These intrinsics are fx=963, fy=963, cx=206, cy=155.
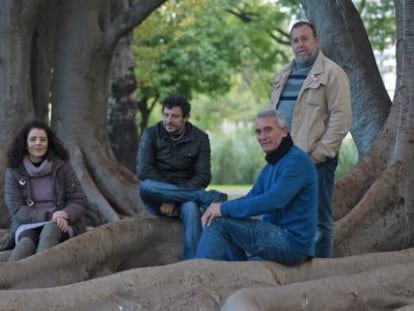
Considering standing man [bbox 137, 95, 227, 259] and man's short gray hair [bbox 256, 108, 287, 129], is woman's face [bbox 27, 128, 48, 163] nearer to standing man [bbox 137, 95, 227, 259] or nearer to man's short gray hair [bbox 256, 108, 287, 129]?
standing man [bbox 137, 95, 227, 259]

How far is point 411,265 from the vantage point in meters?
6.80

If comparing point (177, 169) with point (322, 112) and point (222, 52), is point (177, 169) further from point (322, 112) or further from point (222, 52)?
point (222, 52)

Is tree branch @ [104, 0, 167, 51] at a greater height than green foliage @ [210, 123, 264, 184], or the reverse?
tree branch @ [104, 0, 167, 51]

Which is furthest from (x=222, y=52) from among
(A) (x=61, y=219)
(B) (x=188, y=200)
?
(B) (x=188, y=200)

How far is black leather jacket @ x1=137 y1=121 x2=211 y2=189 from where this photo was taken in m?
7.57

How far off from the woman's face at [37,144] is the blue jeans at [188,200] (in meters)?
0.92

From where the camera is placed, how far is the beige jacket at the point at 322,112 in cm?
693

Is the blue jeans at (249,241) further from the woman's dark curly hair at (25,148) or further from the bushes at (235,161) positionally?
the bushes at (235,161)

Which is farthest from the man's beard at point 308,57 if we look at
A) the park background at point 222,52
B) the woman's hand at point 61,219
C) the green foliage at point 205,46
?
the green foliage at point 205,46

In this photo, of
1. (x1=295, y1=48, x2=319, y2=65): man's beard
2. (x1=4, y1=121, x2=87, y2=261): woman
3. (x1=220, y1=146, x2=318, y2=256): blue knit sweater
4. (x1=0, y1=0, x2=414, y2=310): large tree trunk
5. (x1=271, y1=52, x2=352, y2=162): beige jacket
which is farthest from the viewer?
(x1=4, y1=121, x2=87, y2=261): woman

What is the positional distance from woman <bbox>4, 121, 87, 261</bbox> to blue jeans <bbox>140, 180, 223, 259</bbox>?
2.33 ft

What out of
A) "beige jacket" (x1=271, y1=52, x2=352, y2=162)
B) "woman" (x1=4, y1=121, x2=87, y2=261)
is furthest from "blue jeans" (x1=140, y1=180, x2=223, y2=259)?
"beige jacket" (x1=271, y1=52, x2=352, y2=162)

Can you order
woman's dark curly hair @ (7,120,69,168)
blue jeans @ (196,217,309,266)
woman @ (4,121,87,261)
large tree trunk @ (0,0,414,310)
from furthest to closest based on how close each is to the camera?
woman's dark curly hair @ (7,120,69,168), woman @ (4,121,87,261), blue jeans @ (196,217,309,266), large tree trunk @ (0,0,414,310)

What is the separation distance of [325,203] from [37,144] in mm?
2408
